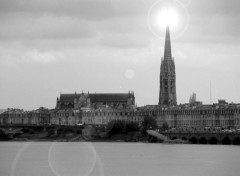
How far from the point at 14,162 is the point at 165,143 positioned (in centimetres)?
7020

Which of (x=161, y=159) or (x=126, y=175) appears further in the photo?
(x=161, y=159)

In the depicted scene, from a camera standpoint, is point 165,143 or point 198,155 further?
point 165,143

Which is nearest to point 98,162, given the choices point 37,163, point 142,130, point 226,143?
point 37,163

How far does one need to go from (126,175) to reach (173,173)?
5485 millimetres

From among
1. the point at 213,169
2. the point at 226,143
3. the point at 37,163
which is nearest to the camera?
the point at 213,169

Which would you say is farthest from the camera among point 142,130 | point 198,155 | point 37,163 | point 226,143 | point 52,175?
point 142,130

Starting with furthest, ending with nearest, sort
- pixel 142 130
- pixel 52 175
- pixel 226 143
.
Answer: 1. pixel 142 130
2. pixel 226 143
3. pixel 52 175

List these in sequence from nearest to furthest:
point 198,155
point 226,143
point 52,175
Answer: point 52,175 → point 198,155 → point 226,143

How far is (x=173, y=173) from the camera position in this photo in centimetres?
8631

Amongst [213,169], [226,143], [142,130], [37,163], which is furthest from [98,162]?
[142,130]

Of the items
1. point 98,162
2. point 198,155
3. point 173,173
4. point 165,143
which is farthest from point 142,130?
point 173,173

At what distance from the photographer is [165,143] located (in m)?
168

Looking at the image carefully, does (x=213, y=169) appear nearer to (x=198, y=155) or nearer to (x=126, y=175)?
(x=126, y=175)

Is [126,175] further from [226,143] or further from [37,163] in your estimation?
[226,143]
